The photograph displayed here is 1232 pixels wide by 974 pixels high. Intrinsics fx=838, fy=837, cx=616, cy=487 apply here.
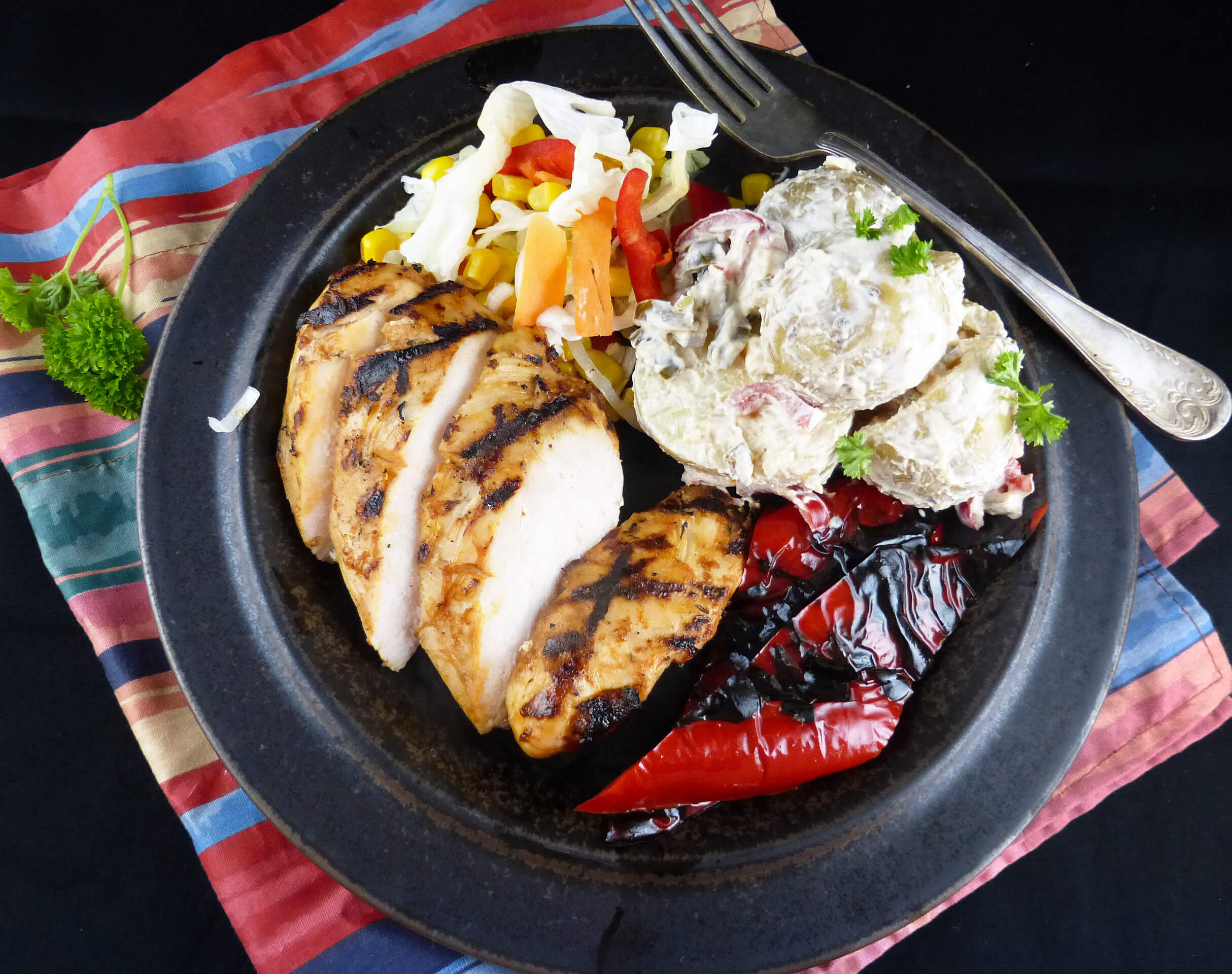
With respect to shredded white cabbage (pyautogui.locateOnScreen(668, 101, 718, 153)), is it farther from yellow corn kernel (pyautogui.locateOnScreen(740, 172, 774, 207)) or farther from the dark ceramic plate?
the dark ceramic plate

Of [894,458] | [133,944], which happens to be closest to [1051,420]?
[894,458]

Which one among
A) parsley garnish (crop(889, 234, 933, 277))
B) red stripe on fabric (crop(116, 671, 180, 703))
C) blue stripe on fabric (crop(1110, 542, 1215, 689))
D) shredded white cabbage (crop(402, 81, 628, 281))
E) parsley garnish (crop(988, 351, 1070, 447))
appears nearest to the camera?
parsley garnish (crop(889, 234, 933, 277))

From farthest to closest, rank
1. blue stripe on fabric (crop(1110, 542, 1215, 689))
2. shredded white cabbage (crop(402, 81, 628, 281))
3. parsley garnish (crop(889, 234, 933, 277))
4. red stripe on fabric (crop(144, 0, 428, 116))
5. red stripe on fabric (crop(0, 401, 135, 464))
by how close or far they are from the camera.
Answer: red stripe on fabric (crop(144, 0, 428, 116)), blue stripe on fabric (crop(1110, 542, 1215, 689)), red stripe on fabric (crop(0, 401, 135, 464)), shredded white cabbage (crop(402, 81, 628, 281)), parsley garnish (crop(889, 234, 933, 277))

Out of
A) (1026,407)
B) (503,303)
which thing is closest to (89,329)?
(503,303)

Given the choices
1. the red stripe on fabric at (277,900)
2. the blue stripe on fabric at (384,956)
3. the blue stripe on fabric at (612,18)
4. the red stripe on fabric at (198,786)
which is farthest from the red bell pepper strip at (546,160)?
the blue stripe on fabric at (384,956)

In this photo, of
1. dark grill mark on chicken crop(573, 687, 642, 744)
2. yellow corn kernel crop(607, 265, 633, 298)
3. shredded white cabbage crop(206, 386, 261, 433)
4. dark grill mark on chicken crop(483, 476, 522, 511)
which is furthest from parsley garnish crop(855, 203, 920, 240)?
shredded white cabbage crop(206, 386, 261, 433)

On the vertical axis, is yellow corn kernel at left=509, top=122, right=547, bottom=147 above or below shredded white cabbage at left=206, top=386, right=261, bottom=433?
above
